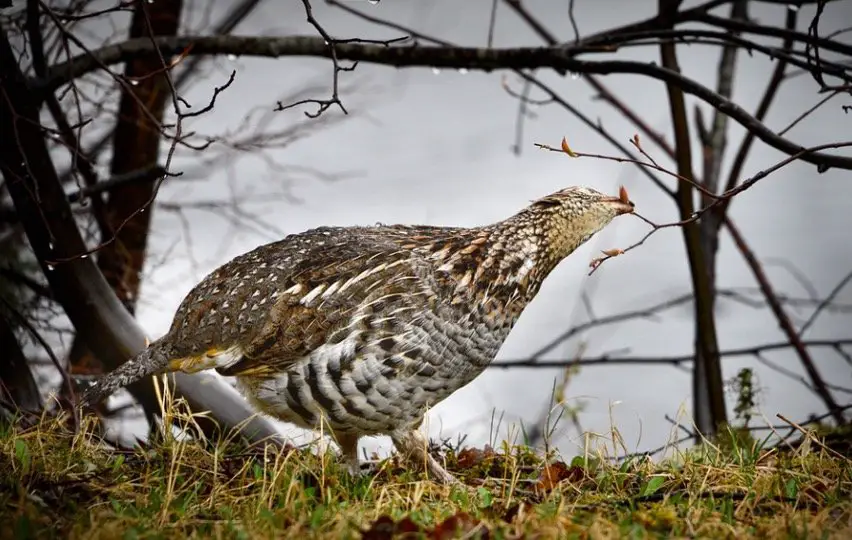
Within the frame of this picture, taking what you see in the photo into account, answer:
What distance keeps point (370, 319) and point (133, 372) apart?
1069 millimetres

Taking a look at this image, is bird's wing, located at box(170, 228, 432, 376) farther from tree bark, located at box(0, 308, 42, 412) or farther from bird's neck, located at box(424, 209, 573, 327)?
tree bark, located at box(0, 308, 42, 412)

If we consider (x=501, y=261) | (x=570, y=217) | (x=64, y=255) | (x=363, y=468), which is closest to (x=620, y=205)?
(x=570, y=217)

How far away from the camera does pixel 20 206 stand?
16.1 feet

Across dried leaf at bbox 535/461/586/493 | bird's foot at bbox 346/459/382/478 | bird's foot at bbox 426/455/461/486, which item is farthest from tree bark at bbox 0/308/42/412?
dried leaf at bbox 535/461/586/493

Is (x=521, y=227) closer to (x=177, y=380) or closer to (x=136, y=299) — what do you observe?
(x=177, y=380)

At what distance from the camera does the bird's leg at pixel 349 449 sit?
416cm

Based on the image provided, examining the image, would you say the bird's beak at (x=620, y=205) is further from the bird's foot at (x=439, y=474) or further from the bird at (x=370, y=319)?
the bird's foot at (x=439, y=474)

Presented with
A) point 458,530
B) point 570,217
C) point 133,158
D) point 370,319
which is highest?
point 133,158

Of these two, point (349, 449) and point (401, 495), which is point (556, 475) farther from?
point (349, 449)

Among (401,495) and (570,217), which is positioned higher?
(570,217)

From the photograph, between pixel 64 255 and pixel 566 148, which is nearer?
pixel 566 148

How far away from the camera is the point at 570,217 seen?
166 inches

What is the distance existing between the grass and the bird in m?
0.28

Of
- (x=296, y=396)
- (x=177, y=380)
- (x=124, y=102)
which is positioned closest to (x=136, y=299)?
(x=124, y=102)
